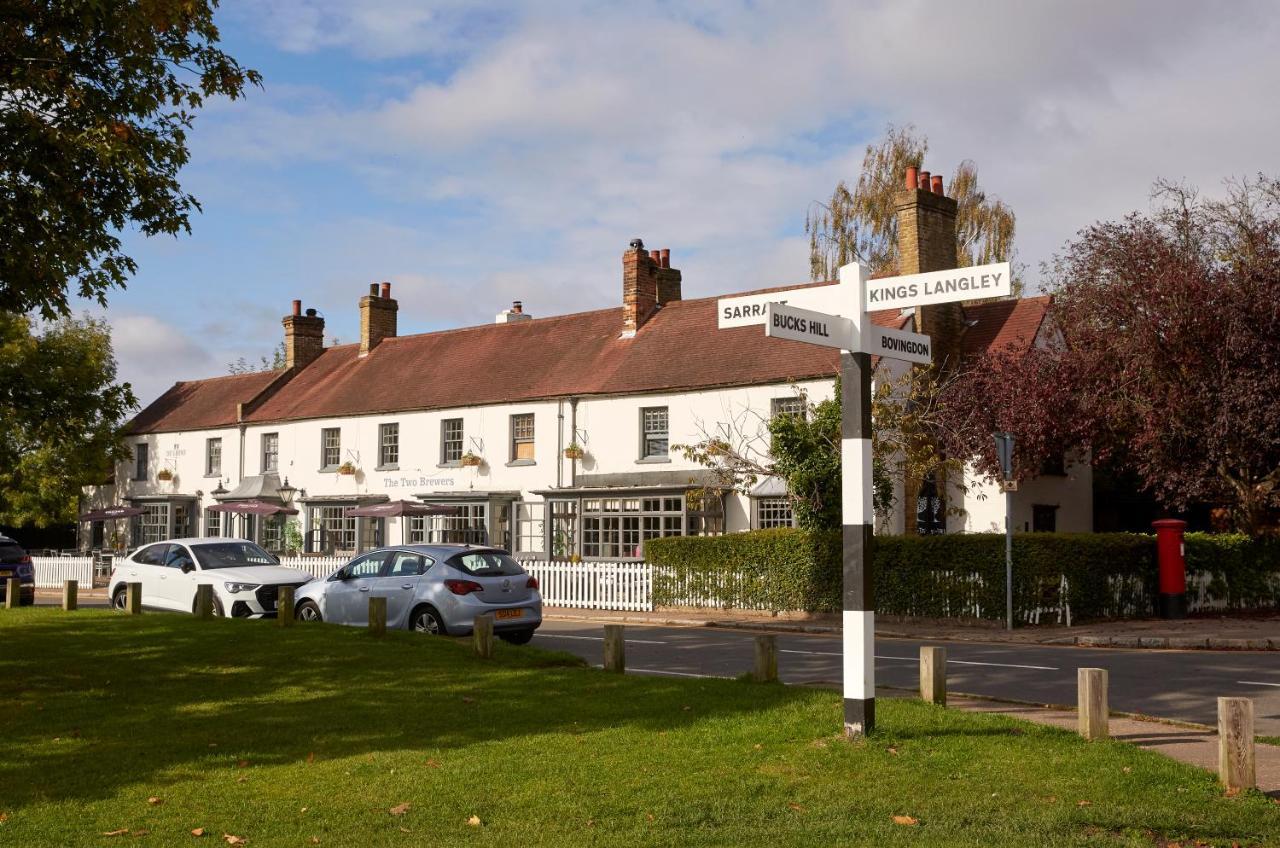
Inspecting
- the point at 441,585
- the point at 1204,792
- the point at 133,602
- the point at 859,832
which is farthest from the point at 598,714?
the point at 133,602

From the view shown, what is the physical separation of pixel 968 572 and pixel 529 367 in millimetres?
17546

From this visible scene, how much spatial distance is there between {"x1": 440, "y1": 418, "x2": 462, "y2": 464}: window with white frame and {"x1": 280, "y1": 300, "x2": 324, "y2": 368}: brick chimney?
1108 cm

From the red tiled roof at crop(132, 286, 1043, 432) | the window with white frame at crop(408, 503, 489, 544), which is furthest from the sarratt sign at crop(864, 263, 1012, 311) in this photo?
the window with white frame at crop(408, 503, 489, 544)

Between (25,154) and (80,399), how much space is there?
4122 millimetres

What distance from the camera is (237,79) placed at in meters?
14.1

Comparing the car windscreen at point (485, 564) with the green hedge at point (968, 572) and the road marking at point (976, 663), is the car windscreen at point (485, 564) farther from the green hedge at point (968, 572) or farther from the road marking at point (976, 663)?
the green hedge at point (968, 572)

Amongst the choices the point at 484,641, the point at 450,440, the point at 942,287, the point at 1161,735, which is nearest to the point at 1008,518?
the point at 484,641

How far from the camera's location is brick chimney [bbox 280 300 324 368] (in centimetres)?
4544

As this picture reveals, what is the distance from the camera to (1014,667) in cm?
1548

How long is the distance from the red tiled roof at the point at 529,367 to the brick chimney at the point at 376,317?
1.83 feet

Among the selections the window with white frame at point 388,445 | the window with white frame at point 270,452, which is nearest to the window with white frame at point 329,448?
the window with white frame at point 388,445

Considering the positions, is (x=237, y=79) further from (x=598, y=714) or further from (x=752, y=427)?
(x=752, y=427)

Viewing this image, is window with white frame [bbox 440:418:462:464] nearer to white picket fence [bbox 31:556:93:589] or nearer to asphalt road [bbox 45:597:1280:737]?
white picket fence [bbox 31:556:93:589]

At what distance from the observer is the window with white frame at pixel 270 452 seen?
136ft
